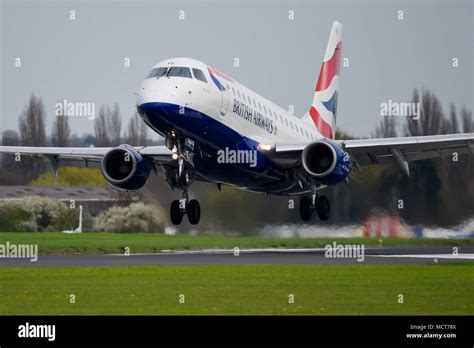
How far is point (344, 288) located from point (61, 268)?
9.17 metres

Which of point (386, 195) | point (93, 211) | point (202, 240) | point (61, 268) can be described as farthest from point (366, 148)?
point (93, 211)

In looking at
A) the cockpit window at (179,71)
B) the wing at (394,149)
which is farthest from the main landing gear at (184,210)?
the cockpit window at (179,71)

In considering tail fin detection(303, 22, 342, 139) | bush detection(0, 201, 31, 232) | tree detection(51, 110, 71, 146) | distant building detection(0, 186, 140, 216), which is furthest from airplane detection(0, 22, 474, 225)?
tree detection(51, 110, 71, 146)

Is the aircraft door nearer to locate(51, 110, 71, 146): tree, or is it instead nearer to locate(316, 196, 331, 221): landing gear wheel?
locate(316, 196, 331, 221): landing gear wheel

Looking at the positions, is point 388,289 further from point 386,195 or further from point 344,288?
point 386,195

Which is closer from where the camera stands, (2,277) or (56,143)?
(2,277)

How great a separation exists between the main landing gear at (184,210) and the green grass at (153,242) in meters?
3.93

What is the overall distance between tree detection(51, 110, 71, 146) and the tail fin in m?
11.6

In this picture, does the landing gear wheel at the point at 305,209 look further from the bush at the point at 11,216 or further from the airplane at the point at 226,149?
the bush at the point at 11,216

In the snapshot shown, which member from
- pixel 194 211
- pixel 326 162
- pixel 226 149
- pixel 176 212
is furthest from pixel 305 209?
pixel 226 149

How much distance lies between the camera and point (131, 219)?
Answer: 46688mm

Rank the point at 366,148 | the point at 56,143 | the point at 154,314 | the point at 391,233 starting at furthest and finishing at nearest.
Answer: the point at 56,143 → the point at 391,233 → the point at 366,148 → the point at 154,314

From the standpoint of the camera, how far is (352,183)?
44.3m

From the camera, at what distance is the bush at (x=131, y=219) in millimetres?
45062
